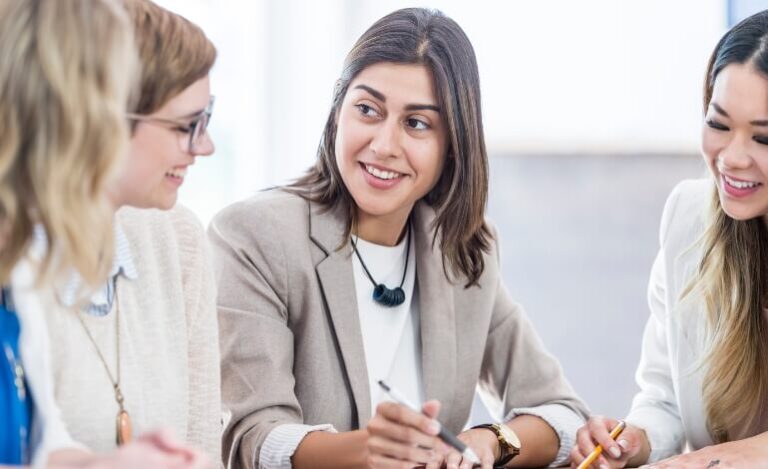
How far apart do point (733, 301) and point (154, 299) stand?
108cm

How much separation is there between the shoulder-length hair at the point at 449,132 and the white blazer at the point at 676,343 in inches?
14.9

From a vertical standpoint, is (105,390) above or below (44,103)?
below

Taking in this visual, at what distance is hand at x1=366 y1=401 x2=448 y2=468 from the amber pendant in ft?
1.17

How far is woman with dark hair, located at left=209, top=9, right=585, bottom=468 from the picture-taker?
193cm

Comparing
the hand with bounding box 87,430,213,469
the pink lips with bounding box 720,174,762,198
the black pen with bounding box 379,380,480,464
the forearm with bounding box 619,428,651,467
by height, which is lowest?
the forearm with bounding box 619,428,651,467

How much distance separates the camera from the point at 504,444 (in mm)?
1916

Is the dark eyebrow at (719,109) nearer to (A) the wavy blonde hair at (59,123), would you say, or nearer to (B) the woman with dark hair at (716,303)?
(B) the woman with dark hair at (716,303)

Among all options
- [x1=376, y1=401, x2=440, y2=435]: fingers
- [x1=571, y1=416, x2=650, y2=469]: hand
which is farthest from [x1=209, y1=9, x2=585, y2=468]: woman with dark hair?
[x1=376, y1=401, x2=440, y2=435]: fingers

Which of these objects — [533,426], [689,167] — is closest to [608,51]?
[689,167]

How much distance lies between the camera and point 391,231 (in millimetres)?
2191

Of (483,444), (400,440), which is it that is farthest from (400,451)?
(483,444)

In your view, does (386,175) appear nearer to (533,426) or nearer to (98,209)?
(533,426)

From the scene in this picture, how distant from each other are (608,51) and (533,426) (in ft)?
5.09

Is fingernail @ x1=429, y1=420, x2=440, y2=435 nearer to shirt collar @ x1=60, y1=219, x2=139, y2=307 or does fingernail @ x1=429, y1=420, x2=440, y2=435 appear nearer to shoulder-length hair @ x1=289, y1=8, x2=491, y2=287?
shirt collar @ x1=60, y1=219, x2=139, y2=307
